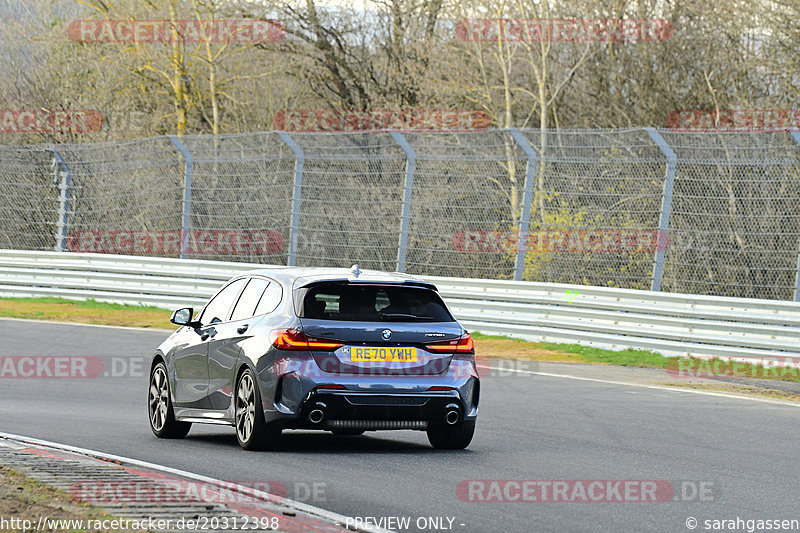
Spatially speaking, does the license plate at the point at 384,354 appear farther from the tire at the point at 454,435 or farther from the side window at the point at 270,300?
the side window at the point at 270,300

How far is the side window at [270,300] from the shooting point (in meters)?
9.62

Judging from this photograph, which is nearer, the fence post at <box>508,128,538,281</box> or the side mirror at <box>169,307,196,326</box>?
the side mirror at <box>169,307,196,326</box>

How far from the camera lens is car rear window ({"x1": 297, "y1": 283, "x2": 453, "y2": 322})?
9.36 metres

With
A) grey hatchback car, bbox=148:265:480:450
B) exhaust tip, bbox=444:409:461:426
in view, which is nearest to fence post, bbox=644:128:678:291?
grey hatchback car, bbox=148:265:480:450

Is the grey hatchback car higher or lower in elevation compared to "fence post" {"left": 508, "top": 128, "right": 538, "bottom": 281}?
lower

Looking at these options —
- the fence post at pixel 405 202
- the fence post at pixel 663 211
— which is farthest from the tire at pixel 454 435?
the fence post at pixel 405 202

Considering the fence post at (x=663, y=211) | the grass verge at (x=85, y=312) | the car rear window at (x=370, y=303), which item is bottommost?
the grass verge at (x=85, y=312)

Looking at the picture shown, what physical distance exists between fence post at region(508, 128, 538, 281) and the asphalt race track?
5.05 meters

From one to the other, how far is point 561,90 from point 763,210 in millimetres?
16432

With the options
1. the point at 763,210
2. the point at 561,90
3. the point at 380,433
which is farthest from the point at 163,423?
the point at 561,90

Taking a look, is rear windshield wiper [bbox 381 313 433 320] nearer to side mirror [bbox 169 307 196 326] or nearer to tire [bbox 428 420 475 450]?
tire [bbox 428 420 475 450]

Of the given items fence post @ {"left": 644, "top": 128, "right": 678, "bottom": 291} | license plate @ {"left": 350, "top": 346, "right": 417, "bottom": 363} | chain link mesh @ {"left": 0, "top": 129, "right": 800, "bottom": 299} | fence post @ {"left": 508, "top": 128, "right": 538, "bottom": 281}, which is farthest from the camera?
fence post @ {"left": 508, "top": 128, "right": 538, "bottom": 281}

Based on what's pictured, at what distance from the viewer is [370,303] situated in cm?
950

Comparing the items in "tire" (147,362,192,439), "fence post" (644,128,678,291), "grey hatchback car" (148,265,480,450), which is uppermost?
"fence post" (644,128,678,291)
